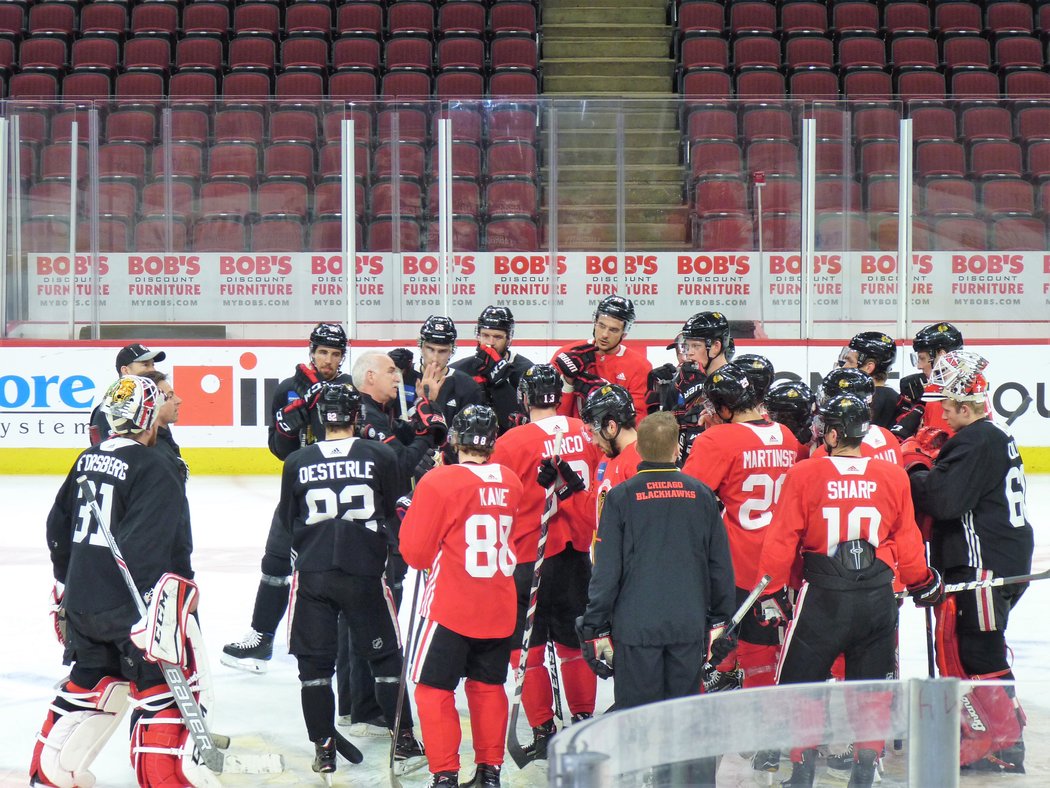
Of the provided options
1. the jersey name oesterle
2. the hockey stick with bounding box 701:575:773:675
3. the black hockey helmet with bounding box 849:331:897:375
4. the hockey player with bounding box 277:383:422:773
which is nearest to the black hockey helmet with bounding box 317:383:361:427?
the hockey player with bounding box 277:383:422:773

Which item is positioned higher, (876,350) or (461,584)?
(876,350)

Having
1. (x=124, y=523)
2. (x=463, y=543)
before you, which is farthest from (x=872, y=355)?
(x=124, y=523)

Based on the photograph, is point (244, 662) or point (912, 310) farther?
point (912, 310)

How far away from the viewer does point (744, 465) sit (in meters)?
4.16

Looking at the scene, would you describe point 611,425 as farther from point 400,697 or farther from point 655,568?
point 400,697

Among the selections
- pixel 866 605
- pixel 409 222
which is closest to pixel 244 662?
pixel 866 605

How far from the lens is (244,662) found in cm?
537

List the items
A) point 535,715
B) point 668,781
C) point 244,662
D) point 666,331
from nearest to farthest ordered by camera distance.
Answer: point 668,781 → point 535,715 → point 244,662 → point 666,331

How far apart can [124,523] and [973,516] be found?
2660 millimetres

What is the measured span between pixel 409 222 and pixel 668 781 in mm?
8233

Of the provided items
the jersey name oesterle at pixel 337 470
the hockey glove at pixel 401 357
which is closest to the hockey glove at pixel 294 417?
the hockey glove at pixel 401 357

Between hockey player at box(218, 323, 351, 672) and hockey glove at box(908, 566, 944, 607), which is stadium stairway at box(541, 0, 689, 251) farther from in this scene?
hockey glove at box(908, 566, 944, 607)

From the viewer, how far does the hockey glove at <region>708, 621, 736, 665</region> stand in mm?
3730

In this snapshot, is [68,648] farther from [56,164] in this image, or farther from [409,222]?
[56,164]
